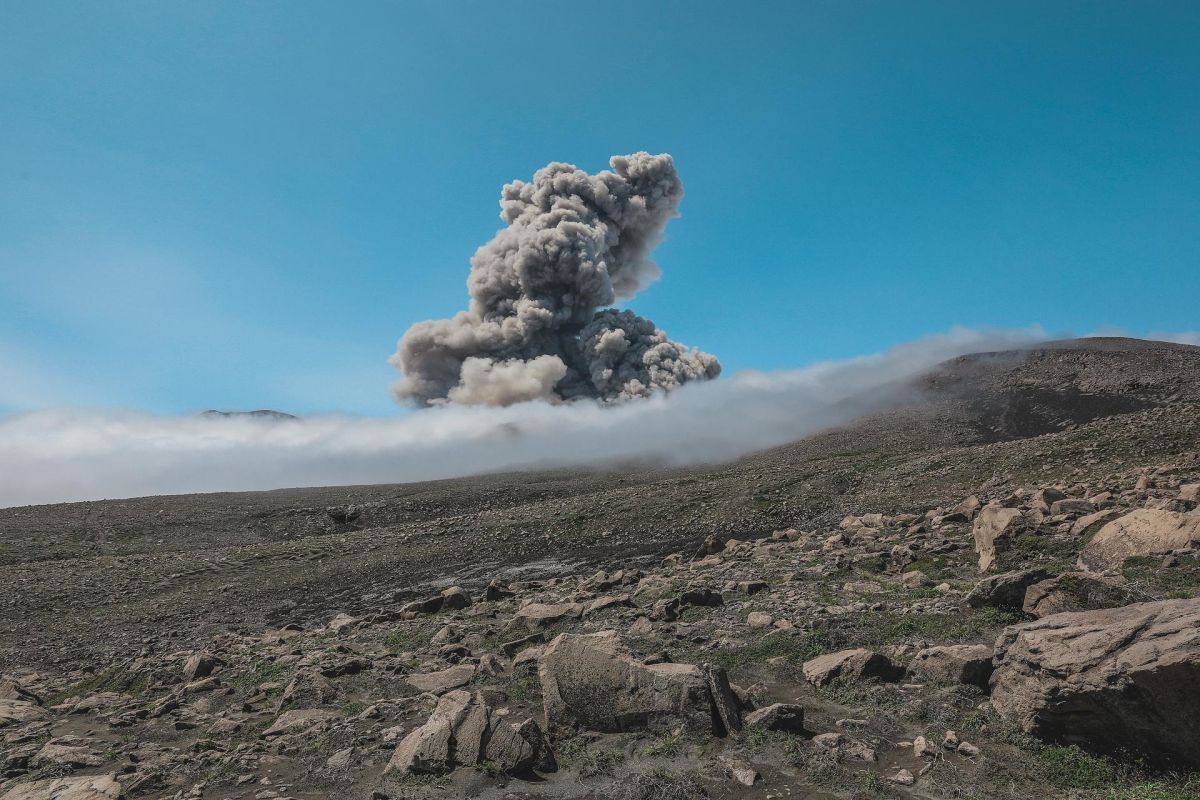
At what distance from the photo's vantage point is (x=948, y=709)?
9297 millimetres

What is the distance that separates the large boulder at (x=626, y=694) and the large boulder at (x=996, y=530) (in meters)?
9.94

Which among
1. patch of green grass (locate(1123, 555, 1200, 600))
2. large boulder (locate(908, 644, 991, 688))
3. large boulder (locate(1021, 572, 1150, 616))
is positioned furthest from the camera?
patch of green grass (locate(1123, 555, 1200, 600))

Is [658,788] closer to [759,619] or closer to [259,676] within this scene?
[759,619]

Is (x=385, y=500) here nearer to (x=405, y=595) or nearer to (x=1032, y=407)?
(x=405, y=595)

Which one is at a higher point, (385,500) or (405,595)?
(385,500)

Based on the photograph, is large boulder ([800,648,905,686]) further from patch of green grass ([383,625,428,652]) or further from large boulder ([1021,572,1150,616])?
patch of green grass ([383,625,428,652])

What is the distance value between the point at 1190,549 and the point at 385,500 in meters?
54.8

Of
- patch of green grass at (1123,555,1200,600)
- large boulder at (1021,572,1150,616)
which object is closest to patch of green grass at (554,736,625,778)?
large boulder at (1021,572,1150,616)

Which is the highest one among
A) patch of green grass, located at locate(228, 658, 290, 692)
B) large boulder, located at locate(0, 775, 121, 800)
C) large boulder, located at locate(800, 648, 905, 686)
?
large boulder, located at locate(0, 775, 121, 800)

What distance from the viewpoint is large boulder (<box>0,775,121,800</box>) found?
28.3 feet

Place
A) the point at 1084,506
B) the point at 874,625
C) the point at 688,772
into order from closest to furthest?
the point at 688,772, the point at 874,625, the point at 1084,506

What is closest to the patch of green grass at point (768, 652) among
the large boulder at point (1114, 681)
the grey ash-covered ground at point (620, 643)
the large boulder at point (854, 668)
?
the grey ash-covered ground at point (620, 643)

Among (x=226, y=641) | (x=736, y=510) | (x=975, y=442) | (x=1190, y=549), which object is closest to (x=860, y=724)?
(x=1190, y=549)

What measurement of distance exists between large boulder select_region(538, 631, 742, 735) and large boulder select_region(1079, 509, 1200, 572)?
9967mm
